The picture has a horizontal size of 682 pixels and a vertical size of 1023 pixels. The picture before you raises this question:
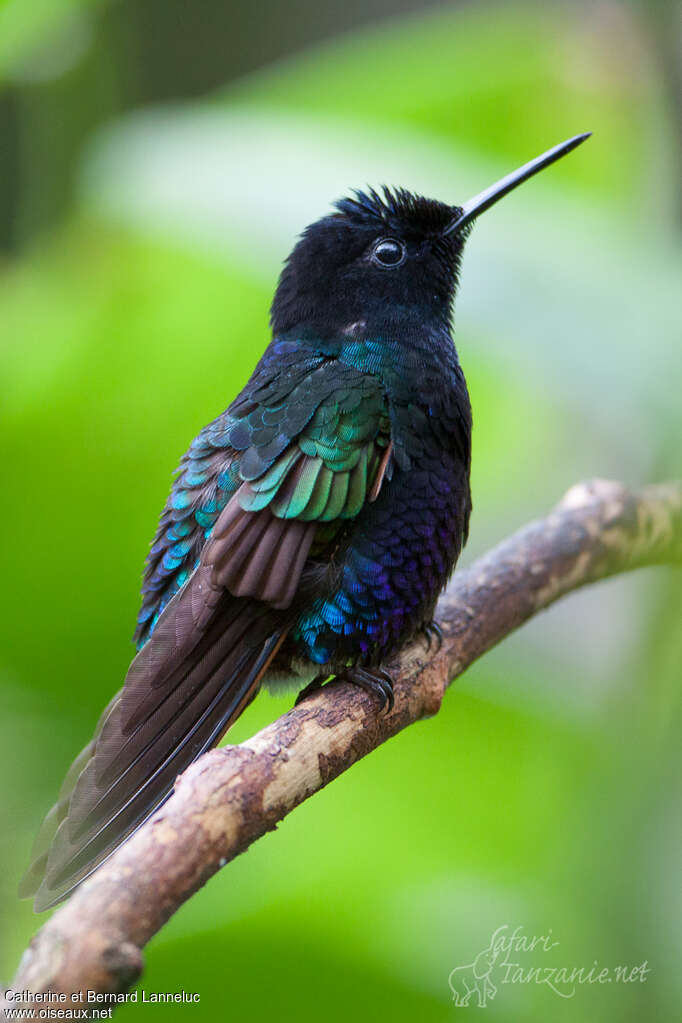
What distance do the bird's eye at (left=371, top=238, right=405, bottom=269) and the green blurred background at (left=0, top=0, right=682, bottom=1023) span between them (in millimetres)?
183

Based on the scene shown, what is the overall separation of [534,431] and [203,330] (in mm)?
1092

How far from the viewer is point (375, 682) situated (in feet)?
6.80

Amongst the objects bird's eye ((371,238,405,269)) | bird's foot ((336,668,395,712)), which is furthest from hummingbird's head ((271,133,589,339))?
bird's foot ((336,668,395,712))

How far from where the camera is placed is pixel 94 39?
3.44 meters

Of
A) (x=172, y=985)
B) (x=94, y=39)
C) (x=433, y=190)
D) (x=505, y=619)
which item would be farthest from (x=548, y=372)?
(x=94, y=39)

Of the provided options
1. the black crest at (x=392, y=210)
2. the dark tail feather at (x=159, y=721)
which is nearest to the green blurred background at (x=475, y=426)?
the black crest at (x=392, y=210)

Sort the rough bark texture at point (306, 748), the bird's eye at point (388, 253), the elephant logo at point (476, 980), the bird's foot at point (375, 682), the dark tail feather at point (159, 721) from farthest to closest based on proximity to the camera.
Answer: the bird's eye at point (388, 253) → the elephant logo at point (476, 980) → the bird's foot at point (375, 682) → the dark tail feather at point (159, 721) → the rough bark texture at point (306, 748)

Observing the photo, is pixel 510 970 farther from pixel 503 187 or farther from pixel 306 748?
pixel 503 187

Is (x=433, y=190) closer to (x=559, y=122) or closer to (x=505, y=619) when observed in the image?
(x=559, y=122)

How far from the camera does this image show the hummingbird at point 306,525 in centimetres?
192

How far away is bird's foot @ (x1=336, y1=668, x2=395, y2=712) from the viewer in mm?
2041

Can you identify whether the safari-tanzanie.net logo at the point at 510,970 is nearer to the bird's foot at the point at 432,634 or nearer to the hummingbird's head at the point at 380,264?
the bird's foot at the point at 432,634

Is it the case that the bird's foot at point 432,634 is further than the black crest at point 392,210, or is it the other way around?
the black crest at point 392,210

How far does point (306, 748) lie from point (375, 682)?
39 centimetres
